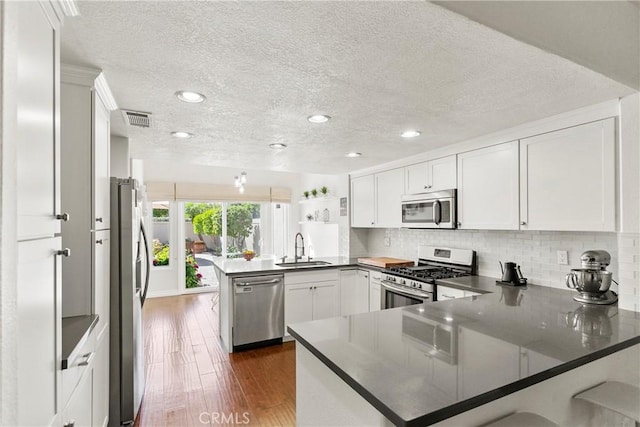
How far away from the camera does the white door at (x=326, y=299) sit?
4.12 m

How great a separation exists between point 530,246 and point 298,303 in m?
2.52

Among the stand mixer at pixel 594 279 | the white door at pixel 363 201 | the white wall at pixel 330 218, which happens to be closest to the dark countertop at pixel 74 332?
the stand mixer at pixel 594 279

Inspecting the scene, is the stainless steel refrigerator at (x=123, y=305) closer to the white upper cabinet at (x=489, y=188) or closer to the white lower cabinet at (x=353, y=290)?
the white lower cabinet at (x=353, y=290)

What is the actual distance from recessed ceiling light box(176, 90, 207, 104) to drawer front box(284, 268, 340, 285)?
7.99 ft

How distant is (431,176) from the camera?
11.4ft

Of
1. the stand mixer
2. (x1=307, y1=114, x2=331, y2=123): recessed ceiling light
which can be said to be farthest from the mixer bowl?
(x1=307, y1=114, x2=331, y2=123): recessed ceiling light

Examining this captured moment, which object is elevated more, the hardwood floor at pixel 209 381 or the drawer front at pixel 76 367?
the drawer front at pixel 76 367

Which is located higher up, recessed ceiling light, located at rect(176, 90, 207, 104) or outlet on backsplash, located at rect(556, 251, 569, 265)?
recessed ceiling light, located at rect(176, 90, 207, 104)

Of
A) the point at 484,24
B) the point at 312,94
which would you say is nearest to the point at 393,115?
the point at 312,94

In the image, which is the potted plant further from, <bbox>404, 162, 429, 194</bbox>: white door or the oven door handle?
<bbox>404, 162, 429, 194</bbox>: white door

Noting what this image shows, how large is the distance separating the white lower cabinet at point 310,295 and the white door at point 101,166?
7.48 ft

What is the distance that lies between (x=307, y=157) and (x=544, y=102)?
89.0 inches

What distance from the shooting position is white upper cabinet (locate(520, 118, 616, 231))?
2068mm

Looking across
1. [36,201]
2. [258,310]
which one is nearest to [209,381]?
[258,310]
